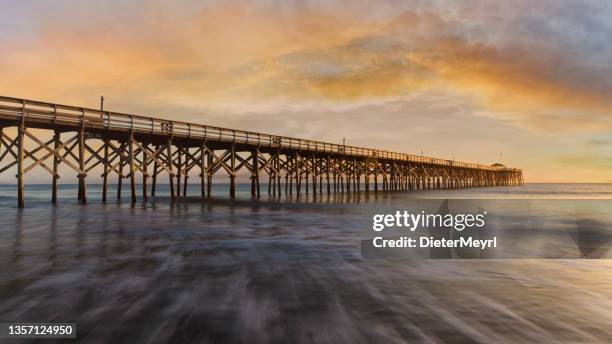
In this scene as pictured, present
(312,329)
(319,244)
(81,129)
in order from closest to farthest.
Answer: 1. (312,329)
2. (319,244)
3. (81,129)

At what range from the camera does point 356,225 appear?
15.2m

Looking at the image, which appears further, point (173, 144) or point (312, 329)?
point (173, 144)

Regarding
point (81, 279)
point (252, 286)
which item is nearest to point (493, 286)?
point (252, 286)

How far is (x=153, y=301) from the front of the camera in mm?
5293

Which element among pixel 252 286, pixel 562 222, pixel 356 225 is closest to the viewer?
pixel 252 286

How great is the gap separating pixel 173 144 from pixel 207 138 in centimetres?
325

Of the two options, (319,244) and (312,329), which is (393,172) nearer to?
(319,244)

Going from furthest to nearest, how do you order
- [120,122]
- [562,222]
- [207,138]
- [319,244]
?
[207,138] → [120,122] → [562,222] → [319,244]

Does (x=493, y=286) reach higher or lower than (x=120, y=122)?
lower

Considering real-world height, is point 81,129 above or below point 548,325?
above

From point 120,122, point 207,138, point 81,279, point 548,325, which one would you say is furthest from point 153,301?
point 207,138

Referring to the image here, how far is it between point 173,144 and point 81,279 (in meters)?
24.4

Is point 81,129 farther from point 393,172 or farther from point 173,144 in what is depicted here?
point 393,172

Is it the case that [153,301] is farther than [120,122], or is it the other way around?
[120,122]
